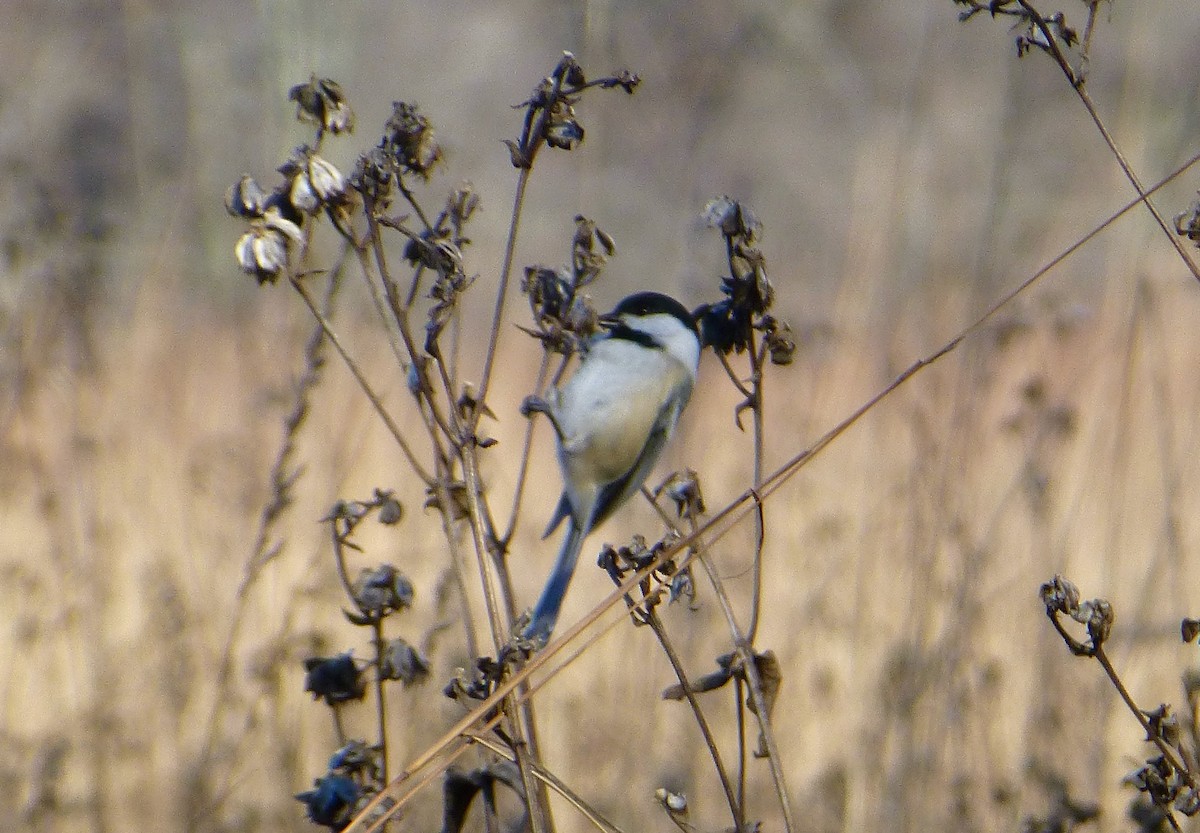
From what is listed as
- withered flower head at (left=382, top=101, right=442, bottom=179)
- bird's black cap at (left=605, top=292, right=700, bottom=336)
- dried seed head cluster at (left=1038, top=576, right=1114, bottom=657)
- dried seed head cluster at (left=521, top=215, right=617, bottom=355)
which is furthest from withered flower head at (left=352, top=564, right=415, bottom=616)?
bird's black cap at (left=605, top=292, right=700, bottom=336)

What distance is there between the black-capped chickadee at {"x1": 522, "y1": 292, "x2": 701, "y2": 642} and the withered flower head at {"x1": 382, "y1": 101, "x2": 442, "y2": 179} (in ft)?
2.63

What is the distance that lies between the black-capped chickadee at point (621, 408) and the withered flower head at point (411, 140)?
2.63 ft

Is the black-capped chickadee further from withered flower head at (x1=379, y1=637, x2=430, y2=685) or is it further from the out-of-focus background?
withered flower head at (x1=379, y1=637, x2=430, y2=685)

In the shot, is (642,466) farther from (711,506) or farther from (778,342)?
(711,506)

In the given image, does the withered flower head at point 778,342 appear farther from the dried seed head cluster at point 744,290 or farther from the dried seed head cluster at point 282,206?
the dried seed head cluster at point 282,206

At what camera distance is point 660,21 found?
866 cm

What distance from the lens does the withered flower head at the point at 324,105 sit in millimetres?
1295

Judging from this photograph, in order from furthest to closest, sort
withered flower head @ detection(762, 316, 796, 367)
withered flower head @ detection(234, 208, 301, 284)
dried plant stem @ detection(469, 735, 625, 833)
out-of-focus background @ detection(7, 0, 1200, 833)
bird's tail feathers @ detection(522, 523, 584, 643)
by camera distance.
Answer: out-of-focus background @ detection(7, 0, 1200, 833) → bird's tail feathers @ detection(522, 523, 584, 643) → withered flower head @ detection(762, 316, 796, 367) → withered flower head @ detection(234, 208, 301, 284) → dried plant stem @ detection(469, 735, 625, 833)

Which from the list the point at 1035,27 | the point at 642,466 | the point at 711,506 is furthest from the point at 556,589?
the point at 711,506

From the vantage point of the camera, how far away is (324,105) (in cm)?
131

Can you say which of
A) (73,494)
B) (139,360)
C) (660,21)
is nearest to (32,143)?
(139,360)

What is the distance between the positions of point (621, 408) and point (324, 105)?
0.95 meters

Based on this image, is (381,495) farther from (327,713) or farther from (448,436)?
(327,713)

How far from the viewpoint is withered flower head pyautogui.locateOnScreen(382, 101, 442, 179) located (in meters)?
1.24
